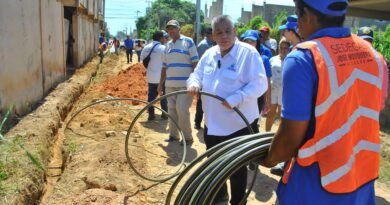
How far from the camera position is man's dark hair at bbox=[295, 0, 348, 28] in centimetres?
179

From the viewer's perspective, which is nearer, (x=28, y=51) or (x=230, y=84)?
(x=230, y=84)

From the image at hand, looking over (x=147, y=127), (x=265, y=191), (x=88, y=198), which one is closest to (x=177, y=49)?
(x=147, y=127)

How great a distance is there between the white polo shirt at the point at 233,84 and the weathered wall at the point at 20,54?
385 cm

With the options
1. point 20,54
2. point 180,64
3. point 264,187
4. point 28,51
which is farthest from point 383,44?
point 20,54

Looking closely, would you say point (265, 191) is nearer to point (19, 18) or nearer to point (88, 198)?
point (88, 198)

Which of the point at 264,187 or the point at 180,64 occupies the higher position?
the point at 180,64

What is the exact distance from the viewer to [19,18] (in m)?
6.96

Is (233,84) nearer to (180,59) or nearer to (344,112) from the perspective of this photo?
(344,112)

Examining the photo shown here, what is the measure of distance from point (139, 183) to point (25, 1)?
459 centimetres

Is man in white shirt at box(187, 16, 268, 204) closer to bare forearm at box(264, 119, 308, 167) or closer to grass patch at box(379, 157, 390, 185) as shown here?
bare forearm at box(264, 119, 308, 167)

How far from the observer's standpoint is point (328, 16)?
181 centimetres

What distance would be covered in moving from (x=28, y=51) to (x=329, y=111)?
7.04 m

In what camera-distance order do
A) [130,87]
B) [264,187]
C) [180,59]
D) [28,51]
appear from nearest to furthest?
[264,187] < [180,59] < [28,51] < [130,87]

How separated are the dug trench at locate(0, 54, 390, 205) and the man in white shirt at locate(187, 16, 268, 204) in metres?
1.20
